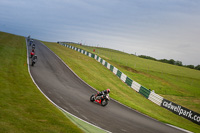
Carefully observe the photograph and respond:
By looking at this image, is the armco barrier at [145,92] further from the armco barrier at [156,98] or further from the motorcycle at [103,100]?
the motorcycle at [103,100]

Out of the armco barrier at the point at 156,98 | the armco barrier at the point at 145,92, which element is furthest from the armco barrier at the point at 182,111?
the armco barrier at the point at 145,92

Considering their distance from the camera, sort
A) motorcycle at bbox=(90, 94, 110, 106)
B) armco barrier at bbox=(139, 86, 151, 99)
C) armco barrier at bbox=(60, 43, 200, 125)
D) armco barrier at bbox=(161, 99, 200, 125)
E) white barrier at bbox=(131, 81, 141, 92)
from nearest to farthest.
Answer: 1. motorcycle at bbox=(90, 94, 110, 106)
2. armco barrier at bbox=(161, 99, 200, 125)
3. armco barrier at bbox=(60, 43, 200, 125)
4. armco barrier at bbox=(139, 86, 151, 99)
5. white barrier at bbox=(131, 81, 141, 92)

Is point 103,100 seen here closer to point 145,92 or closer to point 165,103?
point 165,103

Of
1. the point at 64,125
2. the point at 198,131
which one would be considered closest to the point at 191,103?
the point at 198,131

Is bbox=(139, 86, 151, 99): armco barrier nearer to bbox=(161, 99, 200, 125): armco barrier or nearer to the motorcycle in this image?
bbox=(161, 99, 200, 125): armco barrier

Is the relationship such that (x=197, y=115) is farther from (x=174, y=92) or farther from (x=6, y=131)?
(x=6, y=131)

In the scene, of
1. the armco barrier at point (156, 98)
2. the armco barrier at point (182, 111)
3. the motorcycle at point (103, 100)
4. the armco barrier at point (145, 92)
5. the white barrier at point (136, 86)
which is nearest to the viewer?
the motorcycle at point (103, 100)

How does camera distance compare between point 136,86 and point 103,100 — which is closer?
point 103,100

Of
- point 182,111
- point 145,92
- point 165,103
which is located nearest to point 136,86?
point 145,92

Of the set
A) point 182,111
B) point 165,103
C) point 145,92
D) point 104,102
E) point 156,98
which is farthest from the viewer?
point 145,92

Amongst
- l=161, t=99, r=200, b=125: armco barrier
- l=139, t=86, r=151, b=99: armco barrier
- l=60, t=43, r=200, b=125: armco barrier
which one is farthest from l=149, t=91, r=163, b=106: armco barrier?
l=139, t=86, r=151, b=99: armco barrier

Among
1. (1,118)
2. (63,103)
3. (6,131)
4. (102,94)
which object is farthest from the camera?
(102,94)

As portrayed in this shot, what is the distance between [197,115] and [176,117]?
212 cm

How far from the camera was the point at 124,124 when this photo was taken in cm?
1196
